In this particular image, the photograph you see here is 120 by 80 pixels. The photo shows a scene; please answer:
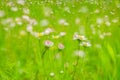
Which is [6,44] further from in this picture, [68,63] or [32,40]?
[68,63]

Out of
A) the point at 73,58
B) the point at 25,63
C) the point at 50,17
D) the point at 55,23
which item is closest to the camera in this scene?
the point at 25,63

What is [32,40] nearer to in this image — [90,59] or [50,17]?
[90,59]

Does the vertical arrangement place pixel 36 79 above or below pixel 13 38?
above

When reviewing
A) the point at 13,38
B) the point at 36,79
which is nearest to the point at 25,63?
the point at 36,79

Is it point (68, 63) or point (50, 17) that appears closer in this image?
point (68, 63)

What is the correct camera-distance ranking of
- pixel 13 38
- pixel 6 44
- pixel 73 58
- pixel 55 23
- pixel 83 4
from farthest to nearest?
pixel 83 4
pixel 55 23
pixel 13 38
pixel 6 44
pixel 73 58

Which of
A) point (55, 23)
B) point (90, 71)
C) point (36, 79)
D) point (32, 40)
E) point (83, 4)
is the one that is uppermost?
point (36, 79)

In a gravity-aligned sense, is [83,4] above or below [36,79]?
below

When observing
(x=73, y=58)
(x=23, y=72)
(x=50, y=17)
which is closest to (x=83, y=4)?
(x=50, y=17)

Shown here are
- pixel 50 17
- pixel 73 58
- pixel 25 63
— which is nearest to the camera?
pixel 25 63
